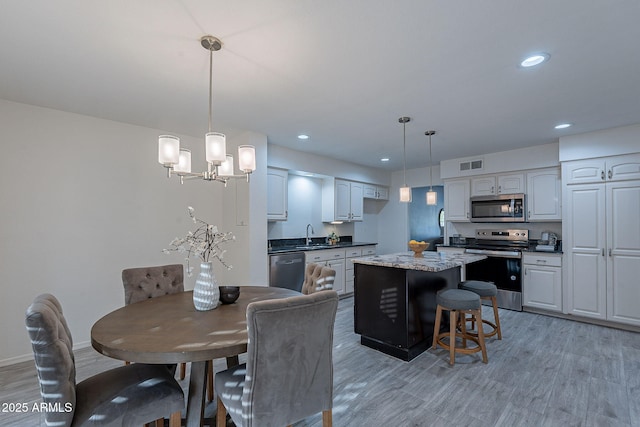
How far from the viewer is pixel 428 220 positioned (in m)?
6.98

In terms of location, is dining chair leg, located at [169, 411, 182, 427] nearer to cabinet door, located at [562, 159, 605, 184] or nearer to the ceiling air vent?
cabinet door, located at [562, 159, 605, 184]

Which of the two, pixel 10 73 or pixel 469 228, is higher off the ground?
pixel 10 73

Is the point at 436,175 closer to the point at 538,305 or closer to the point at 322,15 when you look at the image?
the point at 538,305

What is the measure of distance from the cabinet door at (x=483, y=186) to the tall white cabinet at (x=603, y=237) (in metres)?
0.98

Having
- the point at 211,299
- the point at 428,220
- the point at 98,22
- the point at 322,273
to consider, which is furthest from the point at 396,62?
the point at 428,220

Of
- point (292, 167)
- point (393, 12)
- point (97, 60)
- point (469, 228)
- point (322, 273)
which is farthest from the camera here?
point (469, 228)

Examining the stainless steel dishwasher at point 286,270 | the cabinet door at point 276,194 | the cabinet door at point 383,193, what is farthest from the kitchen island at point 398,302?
the cabinet door at point 383,193

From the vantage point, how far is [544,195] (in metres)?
4.41

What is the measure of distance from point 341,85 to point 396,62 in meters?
0.52

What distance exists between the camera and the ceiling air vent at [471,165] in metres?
5.01

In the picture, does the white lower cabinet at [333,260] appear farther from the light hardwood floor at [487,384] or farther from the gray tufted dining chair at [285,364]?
the gray tufted dining chair at [285,364]

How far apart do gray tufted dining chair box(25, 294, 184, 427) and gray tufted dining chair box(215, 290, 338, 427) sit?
310 mm

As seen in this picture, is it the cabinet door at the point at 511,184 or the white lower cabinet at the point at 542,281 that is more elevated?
the cabinet door at the point at 511,184

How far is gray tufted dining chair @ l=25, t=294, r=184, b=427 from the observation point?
126 centimetres
